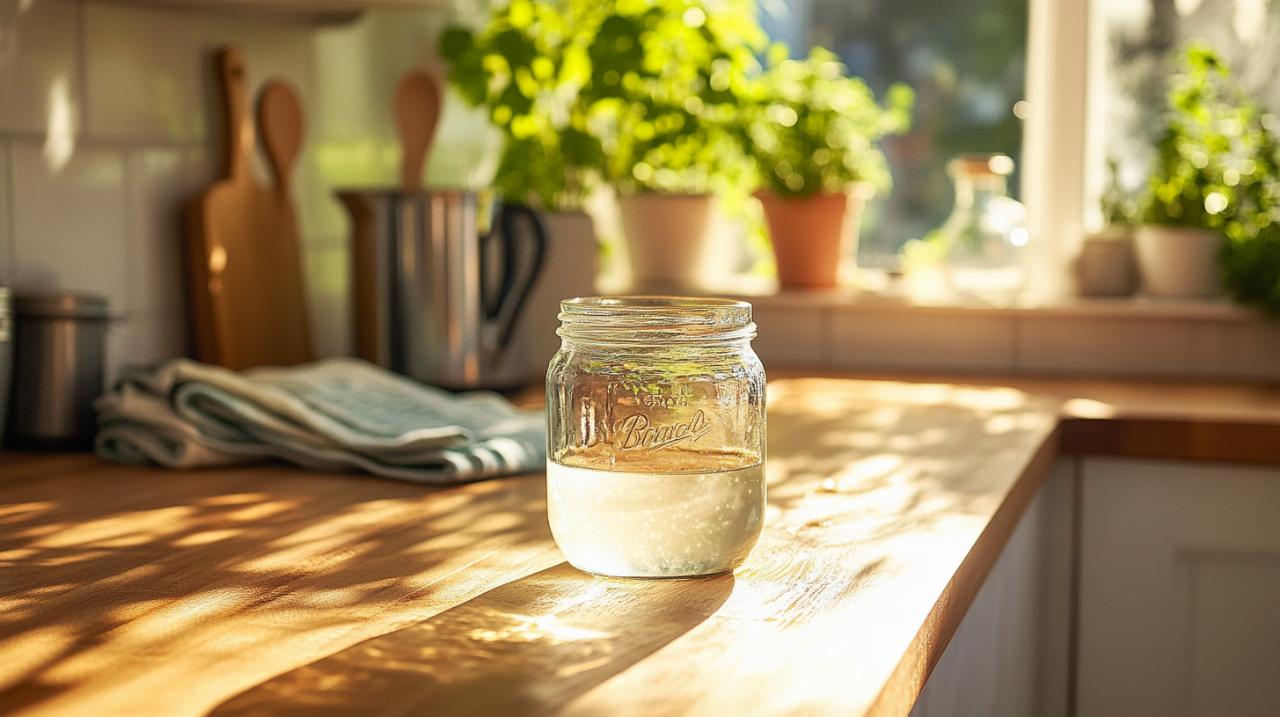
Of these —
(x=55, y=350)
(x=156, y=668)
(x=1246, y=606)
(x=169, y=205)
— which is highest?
(x=169, y=205)

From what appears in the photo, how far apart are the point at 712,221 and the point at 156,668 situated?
69.3 inches

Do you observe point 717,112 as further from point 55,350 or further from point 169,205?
point 55,350

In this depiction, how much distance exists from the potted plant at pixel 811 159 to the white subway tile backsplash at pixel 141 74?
0.88 m

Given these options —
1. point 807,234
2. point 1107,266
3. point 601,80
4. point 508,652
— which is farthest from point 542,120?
point 508,652

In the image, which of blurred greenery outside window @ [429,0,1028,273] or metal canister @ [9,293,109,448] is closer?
metal canister @ [9,293,109,448]

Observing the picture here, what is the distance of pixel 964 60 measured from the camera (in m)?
2.40

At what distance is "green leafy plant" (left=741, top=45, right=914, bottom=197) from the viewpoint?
86.9 inches

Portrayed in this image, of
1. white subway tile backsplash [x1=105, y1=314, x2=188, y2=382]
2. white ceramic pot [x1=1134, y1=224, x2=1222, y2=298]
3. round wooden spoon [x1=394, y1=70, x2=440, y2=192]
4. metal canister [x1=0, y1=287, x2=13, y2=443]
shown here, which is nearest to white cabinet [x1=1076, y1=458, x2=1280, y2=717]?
white ceramic pot [x1=1134, y1=224, x2=1222, y2=298]

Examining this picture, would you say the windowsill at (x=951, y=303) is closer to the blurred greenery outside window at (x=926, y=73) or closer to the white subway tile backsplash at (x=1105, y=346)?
the white subway tile backsplash at (x=1105, y=346)

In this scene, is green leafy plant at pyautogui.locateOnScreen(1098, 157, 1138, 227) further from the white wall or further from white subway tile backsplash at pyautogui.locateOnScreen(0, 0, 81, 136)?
white subway tile backsplash at pyautogui.locateOnScreen(0, 0, 81, 136)

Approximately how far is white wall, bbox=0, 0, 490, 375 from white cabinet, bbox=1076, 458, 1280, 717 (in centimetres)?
100

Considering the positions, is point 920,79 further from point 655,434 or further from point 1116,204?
point 655,434

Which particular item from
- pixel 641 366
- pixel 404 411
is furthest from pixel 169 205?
pixel 641 366

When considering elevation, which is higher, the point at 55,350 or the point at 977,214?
the point at 977,214
